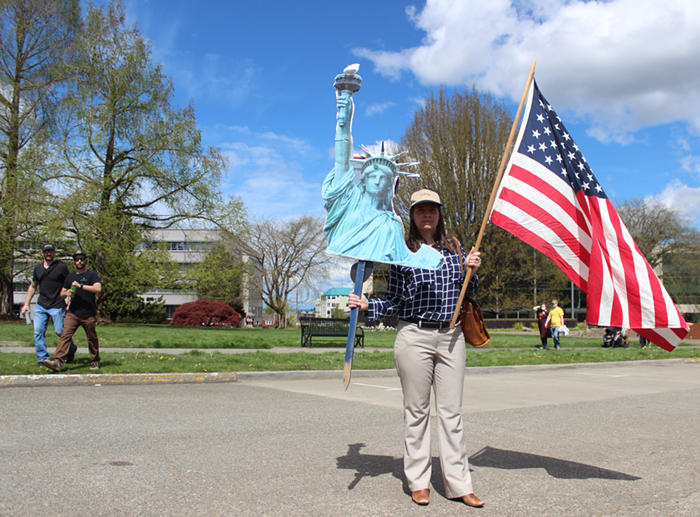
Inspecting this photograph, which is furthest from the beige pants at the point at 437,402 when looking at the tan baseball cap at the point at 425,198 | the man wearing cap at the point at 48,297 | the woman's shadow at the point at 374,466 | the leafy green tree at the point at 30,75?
the leafy green tree at the point at 30,75

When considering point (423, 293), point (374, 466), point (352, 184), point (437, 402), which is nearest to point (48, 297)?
point (352, 184)

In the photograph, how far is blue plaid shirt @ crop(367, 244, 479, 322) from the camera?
380 cm

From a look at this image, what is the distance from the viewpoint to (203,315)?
44.2 meters

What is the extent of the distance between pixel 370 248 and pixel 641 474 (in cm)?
272

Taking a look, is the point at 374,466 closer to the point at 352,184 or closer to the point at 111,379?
the point at 352,184

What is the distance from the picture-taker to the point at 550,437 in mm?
5672

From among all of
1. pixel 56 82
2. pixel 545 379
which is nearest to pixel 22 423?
pixel 545 379

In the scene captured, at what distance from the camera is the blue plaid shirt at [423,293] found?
380 cm

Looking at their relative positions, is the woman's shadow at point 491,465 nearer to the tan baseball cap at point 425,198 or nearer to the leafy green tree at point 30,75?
the tan baseball cap at point 425,198

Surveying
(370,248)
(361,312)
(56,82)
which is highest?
(56,82)

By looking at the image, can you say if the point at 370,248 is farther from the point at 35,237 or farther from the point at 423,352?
the point at 35,237

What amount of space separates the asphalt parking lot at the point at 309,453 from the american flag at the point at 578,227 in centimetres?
125

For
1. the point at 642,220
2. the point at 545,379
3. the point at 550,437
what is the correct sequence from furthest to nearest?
the point at 642,220 < the point at 545,379 < the point at 550,437

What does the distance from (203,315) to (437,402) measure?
42.4 metres
